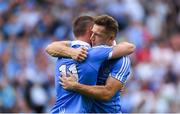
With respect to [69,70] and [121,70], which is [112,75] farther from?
[69,70]

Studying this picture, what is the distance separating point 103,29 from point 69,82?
0.62m

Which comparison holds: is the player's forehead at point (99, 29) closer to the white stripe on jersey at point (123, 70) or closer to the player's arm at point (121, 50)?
the player's arm at point (121, 50)

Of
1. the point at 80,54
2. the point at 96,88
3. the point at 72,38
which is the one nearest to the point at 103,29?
the point at 80,54

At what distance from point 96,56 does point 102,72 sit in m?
0.22

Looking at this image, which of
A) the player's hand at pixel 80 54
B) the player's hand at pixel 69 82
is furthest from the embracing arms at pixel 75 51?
the player's hand at pixel 69 82

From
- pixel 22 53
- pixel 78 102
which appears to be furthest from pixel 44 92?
pixel 78 102

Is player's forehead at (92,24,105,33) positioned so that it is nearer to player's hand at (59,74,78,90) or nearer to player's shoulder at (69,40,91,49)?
player's shoulder at (69,40,91,49)

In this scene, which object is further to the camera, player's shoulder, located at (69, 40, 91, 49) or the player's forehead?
player's shoulder, located at (69, 40, 91, 49)

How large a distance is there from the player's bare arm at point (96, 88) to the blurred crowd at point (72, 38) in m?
5.66

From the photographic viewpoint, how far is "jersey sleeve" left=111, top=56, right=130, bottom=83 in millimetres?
8742

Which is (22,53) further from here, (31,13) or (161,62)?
(161,62)

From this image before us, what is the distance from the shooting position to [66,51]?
8852mm

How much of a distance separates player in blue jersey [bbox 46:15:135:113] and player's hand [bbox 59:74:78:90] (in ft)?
0.15

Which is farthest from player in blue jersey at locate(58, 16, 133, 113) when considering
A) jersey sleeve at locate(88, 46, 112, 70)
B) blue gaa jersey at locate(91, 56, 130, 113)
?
jersey sleeve at locate(88, 46, 112, 70)
